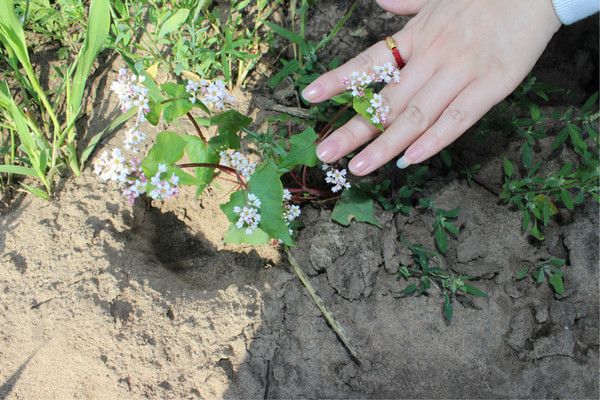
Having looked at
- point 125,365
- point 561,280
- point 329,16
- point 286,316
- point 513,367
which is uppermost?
point 329,16

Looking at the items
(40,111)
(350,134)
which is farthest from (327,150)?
(40,111)

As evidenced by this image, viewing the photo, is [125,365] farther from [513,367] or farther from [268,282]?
[513,367]

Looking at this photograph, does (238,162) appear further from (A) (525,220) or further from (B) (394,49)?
(A) (525,220)

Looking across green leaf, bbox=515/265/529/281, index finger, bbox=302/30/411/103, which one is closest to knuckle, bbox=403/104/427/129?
index finger, bbox=302/30/411/103

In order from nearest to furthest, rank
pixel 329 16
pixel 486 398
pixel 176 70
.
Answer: pixel 486 398 < pixel 176 70 < pixel 329 16

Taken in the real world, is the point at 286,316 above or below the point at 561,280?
below

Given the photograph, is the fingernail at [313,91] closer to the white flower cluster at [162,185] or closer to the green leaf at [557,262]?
the white flower cluster at [162,185]

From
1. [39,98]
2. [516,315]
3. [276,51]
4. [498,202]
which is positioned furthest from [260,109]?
[516,315]
